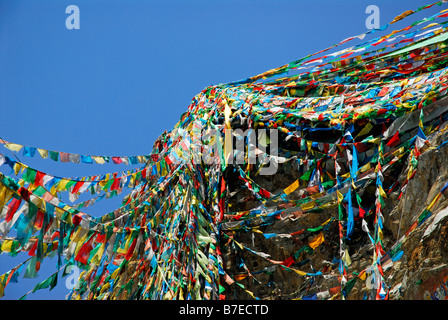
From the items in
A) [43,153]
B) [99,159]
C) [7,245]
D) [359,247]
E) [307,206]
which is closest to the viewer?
[7,245]

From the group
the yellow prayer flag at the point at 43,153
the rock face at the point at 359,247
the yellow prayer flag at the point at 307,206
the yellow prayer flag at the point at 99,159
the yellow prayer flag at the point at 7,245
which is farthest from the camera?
the yellow prayer flag at the point at 99,159

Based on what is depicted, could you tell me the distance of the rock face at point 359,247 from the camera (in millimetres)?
3285

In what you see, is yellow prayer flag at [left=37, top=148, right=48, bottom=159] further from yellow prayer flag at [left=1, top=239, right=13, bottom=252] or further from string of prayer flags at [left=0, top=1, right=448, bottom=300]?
yellow prayer flag at [left=1, top=239, right=13, bottom=252]

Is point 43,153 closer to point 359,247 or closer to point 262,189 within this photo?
point 262,189

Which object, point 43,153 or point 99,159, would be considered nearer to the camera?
point 43,153

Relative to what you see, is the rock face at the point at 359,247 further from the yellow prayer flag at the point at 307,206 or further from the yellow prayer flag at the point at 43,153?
the yellow prayer flag at the point at 43,153

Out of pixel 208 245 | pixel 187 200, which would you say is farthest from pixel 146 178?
pixel 208 245

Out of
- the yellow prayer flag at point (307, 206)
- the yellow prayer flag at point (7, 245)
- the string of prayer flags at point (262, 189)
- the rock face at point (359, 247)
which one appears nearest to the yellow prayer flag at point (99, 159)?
the string of prayer flags at point (262, 189)

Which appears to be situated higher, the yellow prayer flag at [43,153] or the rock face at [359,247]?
the yellow prayer flag at [43,153]

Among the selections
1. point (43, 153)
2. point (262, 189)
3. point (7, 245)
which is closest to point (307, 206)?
point (262, 189)

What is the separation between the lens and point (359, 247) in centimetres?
393

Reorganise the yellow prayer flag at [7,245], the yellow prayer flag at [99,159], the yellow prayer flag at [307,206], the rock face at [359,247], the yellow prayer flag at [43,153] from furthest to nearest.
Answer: the yellow prayer flag at [99,159] → the yellow prayer flag at [43,153] → the yellow prayer flag at [307,206] → the rock face at [359,247] → the yellow prayer flag at [7,245]

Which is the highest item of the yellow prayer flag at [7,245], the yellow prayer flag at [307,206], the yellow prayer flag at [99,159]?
the yellow prayer flag at [99,159]

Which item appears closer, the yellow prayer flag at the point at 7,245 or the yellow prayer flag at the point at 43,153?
the yellow prayer flag at the point at 7,245
